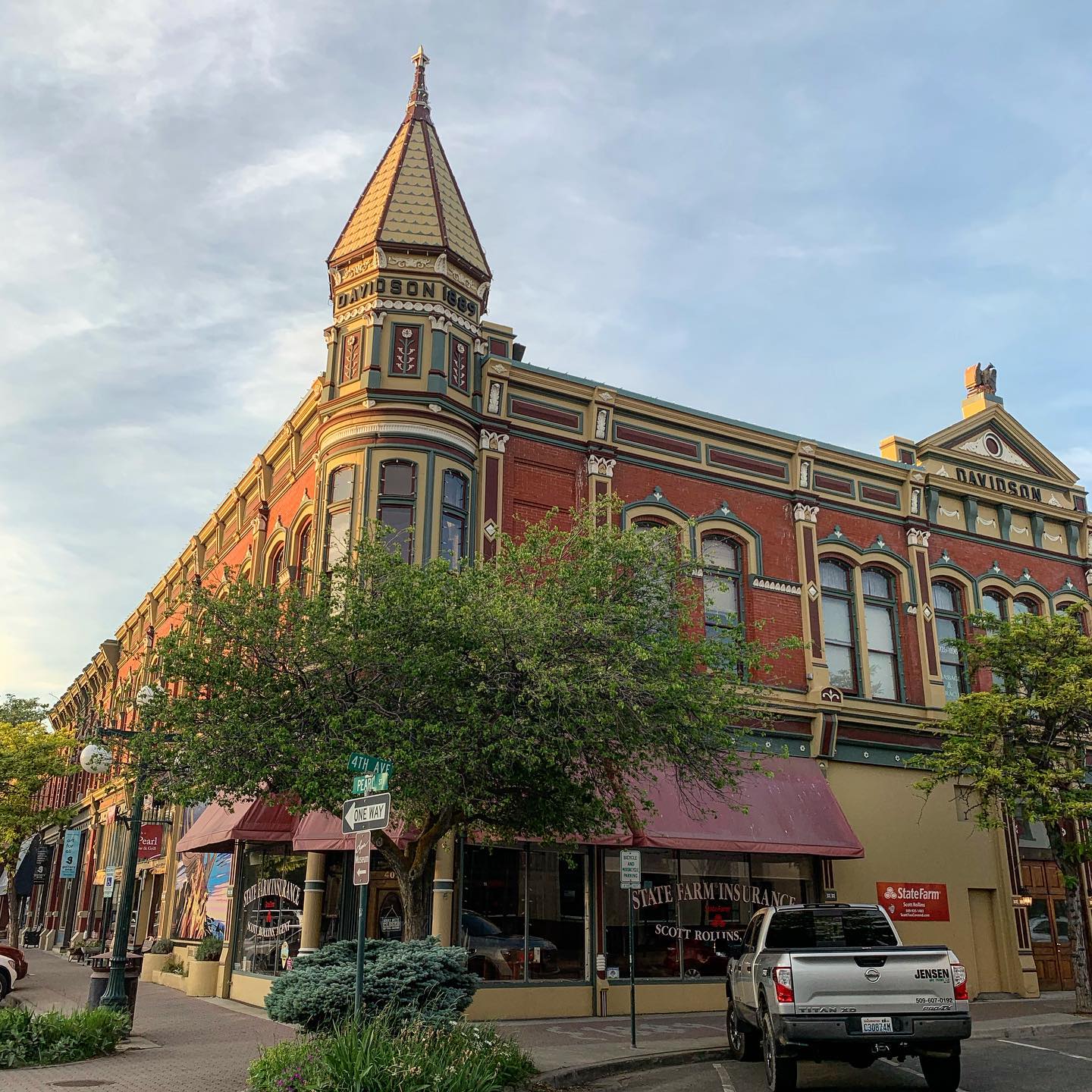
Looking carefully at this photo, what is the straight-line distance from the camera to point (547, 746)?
45.9 feet

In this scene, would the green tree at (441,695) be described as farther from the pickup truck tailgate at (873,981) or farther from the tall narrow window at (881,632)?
the tall narrow window at (881,632)

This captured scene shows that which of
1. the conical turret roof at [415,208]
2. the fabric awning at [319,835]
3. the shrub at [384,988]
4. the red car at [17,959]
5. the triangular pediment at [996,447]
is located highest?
the conical turret roof at [415,208]

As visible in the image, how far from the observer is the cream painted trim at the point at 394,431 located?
815 inches

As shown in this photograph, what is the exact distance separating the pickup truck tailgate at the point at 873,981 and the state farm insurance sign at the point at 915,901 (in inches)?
507

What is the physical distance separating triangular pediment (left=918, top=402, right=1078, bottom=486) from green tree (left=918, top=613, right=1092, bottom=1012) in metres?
6.57

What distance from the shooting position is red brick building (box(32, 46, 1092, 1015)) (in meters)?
20.0

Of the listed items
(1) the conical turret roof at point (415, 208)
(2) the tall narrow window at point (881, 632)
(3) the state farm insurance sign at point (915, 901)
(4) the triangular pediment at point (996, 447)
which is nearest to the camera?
(1) the conical turret roof at point (415, 208)

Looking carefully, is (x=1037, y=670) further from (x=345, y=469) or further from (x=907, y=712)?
(x=345, y=469)

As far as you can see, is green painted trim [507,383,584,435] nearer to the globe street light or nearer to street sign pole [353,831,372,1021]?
the globe street light

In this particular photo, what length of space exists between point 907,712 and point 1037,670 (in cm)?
362

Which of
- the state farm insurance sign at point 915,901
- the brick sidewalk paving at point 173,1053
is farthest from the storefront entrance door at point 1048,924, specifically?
the brick sidewalk paving at point 173,1053

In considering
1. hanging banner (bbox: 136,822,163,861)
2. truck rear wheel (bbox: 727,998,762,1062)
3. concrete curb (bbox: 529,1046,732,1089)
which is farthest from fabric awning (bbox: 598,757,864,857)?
hanging banner (bbox: 136,822,163,861)

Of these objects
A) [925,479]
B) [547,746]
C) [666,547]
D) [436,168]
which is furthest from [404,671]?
[925,479]

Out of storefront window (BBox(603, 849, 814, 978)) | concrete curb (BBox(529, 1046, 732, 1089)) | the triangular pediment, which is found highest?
the triangular pediment
